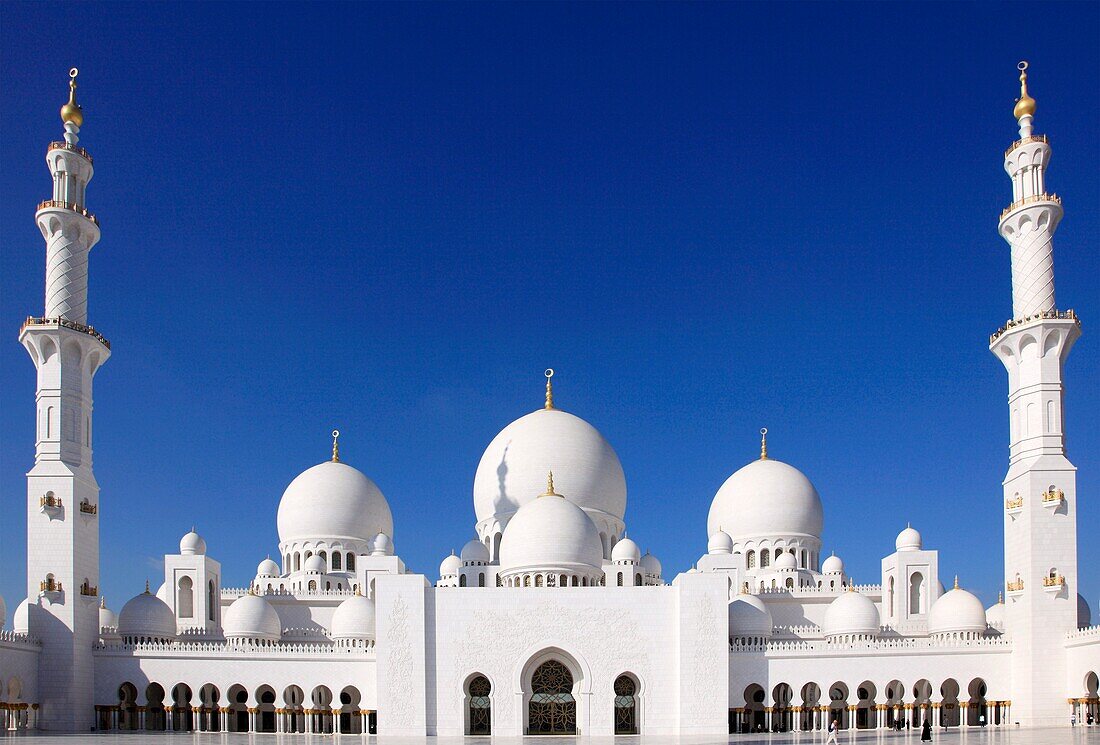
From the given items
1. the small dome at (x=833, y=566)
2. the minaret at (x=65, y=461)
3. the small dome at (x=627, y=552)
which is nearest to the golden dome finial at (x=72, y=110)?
the minaret at (x=65, y=461)

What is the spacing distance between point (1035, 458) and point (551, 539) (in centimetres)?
1177

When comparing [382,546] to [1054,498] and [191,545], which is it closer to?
[191,545]

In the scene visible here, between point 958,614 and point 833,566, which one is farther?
point 833,566

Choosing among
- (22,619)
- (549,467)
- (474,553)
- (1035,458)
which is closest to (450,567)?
(474,553)

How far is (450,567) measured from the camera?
31.9 metres

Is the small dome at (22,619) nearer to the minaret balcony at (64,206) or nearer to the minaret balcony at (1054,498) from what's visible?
the minaret balcony at (64,206)

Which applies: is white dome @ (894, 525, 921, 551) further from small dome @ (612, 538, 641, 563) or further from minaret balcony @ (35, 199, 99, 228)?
minaret balcony @ (35, 199, 99, 228)

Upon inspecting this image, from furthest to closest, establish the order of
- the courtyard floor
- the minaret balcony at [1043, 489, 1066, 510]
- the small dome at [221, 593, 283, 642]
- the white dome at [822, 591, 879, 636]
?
the small dome at [221, 593, 283, 642], the white dome at [822, 591, 879, 636], the minaret balcony at [1043, 489, 1066, 510], the courtyard floor

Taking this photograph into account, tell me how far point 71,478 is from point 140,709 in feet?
19.3

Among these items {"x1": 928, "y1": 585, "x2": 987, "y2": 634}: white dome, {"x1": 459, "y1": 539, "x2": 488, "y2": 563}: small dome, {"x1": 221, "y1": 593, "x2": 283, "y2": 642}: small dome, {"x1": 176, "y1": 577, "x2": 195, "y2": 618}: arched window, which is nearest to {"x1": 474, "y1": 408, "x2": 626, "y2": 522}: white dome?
{"x1": 459, "y1": 539, "x2": 488, "y2": 563}: small dome

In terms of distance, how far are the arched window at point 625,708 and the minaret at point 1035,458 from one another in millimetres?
8784

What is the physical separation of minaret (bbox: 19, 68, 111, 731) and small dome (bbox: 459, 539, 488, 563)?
9.68 metres

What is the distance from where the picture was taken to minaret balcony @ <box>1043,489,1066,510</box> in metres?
26.0

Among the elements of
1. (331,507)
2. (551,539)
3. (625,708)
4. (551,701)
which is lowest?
(625,708)
